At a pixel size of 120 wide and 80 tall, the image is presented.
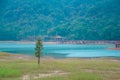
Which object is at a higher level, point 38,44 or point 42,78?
point 38,44

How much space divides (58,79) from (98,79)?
462 cm

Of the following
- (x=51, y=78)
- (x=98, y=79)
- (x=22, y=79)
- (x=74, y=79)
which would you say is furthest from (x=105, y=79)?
(x=22, y=79)

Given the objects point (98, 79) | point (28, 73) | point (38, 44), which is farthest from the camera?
point (38, 44)

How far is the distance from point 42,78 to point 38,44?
19.6m

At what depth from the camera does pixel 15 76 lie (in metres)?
40.7

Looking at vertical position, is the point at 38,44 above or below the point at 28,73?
above

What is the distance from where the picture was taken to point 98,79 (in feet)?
124

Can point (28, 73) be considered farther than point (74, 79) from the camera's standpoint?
Yes

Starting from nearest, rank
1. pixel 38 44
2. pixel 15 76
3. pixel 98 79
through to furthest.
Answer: pixel 98 79
pixel 15 76
pixel 38 44

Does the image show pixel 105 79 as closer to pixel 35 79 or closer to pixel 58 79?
pixel 58 79

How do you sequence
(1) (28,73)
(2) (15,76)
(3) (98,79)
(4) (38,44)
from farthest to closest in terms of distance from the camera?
1. (4) (38,44)
2. (1) (28,73)
3. (2) (15,76)
4. (3) (98,79)

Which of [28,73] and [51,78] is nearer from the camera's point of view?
[51,78]

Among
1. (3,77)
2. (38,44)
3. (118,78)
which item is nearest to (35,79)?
(3,77)

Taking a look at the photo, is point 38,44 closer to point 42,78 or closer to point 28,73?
point 28,73
